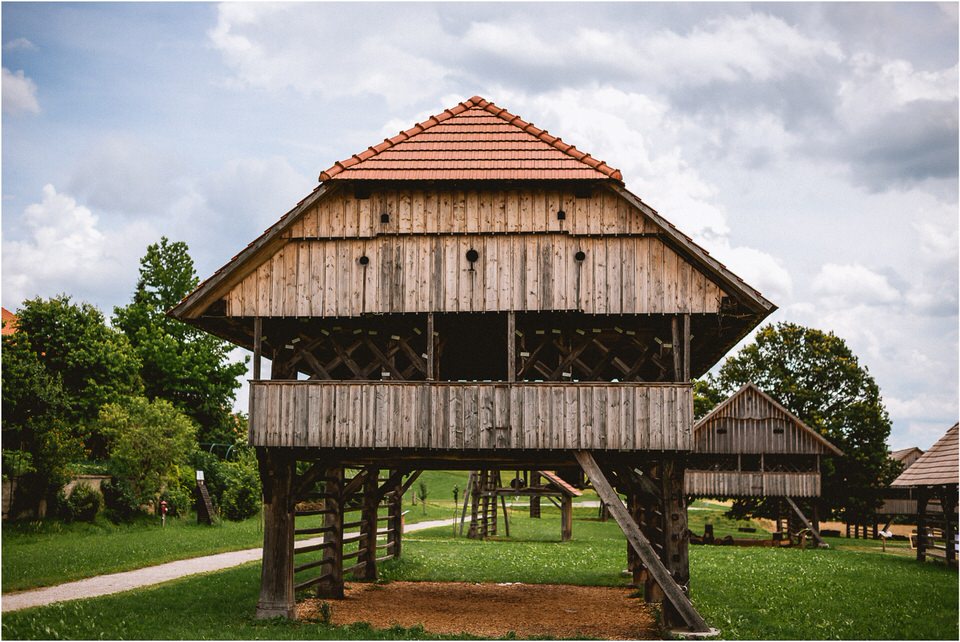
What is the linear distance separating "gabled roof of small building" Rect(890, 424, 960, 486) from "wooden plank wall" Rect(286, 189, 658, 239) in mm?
16381

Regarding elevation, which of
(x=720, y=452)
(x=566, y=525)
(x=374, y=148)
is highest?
(x=374, y=148)

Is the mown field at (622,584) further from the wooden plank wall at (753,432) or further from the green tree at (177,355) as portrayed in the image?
the green tree at (177,355)

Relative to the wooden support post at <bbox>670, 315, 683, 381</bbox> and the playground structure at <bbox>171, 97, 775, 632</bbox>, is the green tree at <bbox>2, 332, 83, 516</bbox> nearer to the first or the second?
the playground structure at <bbox>171, 97, 775, 632</bbox>

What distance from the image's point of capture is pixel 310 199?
1591cm

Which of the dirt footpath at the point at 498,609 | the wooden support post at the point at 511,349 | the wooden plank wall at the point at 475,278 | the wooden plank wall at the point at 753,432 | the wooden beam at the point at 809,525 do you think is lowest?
the wooden beam at the point at 809,525

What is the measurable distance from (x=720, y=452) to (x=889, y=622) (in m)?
24.0

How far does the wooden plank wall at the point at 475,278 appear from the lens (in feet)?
51.5

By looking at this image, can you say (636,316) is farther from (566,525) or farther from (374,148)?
(566,525)

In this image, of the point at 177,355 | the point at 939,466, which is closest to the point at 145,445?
the point at 177,355

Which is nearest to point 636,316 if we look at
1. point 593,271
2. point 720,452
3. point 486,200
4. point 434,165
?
point 593,271

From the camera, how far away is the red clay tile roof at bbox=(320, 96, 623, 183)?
1583 centimetres

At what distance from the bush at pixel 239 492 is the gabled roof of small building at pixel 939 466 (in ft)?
88.7

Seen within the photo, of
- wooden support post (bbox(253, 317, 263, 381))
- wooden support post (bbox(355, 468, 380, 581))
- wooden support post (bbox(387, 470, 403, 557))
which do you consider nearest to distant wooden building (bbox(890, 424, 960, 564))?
wooden support post (bbox(387, 470, 403, 557))

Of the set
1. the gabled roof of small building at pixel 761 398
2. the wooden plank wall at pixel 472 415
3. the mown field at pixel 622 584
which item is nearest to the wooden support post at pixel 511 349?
the wooden plank wall at pixel 472 415
